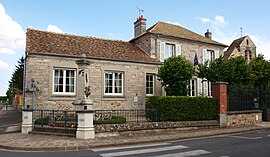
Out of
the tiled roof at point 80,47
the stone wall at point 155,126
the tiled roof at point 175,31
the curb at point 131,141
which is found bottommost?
the curb at point 131,141

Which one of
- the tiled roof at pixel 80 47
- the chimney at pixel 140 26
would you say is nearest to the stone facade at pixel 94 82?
the tiled roof at pixel 80 47

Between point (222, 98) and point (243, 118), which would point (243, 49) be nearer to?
point (243, 118)

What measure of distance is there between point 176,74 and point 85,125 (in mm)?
7721

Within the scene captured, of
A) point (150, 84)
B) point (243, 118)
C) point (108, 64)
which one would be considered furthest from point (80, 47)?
point (243, 118)

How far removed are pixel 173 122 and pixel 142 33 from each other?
417 inches

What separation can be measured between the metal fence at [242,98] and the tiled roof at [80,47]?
6.65 meters

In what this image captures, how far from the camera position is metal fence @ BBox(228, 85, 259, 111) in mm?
14891

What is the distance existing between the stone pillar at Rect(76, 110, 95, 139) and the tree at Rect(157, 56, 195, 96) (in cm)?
735

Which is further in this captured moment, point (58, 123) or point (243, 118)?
point (243, 118)

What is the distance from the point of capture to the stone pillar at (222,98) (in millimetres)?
14112

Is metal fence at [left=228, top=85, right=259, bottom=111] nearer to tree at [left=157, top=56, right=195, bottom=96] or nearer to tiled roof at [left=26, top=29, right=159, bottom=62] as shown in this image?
tree at [left=157, top=56, right=195, bottom=96]

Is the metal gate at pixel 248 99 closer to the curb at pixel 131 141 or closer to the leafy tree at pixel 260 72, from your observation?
the leafy tree at pixel 260 72

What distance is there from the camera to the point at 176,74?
15859 mm

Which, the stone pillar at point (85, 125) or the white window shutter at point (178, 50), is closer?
the stone pillar at point (85, 125)
